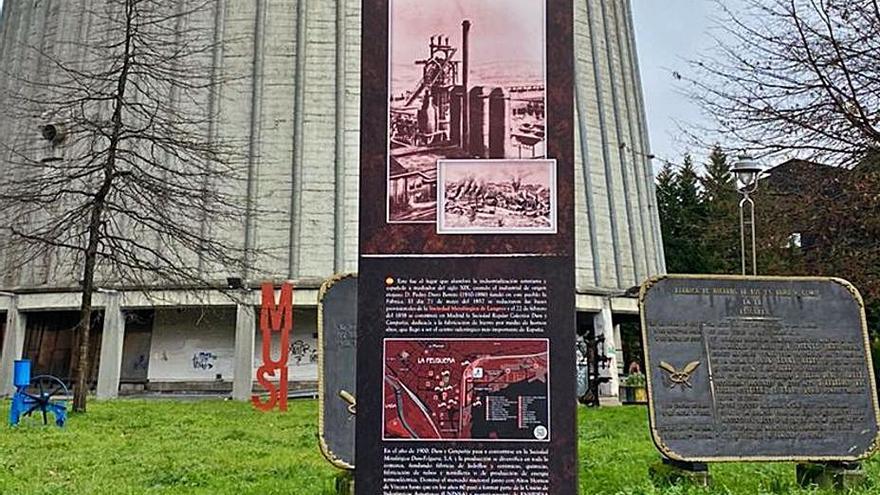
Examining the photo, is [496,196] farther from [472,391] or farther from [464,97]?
[472,391]

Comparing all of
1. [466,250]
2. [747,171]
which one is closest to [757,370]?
[466,250]

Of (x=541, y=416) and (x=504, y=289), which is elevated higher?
(x=504, y=289)

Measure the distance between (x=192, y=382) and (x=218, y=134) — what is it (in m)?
9.09

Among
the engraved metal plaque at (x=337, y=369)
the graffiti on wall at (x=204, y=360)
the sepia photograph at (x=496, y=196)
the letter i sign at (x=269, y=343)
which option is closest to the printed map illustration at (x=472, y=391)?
the sepia photograph at (x=496, y=196)

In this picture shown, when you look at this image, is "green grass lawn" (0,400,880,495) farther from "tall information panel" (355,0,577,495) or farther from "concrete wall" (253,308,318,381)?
"concrete wall" (253,308,318,381)

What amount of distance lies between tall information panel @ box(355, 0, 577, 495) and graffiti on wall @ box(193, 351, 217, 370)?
102 feet

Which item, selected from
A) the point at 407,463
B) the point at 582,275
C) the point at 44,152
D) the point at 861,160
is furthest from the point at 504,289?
the point at 44,152

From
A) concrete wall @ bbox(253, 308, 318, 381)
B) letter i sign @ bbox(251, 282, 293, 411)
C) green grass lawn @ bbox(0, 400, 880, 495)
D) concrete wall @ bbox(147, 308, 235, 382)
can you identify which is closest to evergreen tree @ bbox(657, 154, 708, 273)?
concrete wall @ bbox(253, 308, 318, 381)

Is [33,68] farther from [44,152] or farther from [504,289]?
[504,289]

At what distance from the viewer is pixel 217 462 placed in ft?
34.1

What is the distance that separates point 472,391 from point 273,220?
29575mm

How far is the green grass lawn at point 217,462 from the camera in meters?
8.30

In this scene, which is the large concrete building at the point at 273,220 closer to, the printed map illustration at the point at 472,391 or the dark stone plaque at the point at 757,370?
the dark stone plaque at the point at 757,370

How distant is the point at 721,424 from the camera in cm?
818
